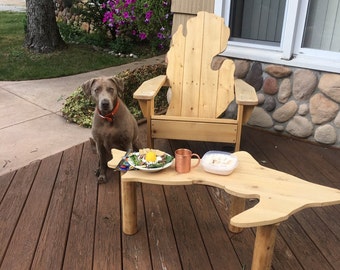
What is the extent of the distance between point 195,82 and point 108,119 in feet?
3.13

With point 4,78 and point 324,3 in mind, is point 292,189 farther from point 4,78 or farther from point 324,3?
point 4,78

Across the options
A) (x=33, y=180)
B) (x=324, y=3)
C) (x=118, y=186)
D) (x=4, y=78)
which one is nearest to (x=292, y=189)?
(x=118, y=186)

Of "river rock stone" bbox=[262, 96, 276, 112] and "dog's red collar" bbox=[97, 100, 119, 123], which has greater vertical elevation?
"dog's red collar" bbox=[97, 100, 119, 123]

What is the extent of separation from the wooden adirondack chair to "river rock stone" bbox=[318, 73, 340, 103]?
0.71 m

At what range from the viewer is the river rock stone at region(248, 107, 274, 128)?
355 cm

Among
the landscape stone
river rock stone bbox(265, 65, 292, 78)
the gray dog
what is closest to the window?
river rock stone bbox(265, 65, 292, 78)

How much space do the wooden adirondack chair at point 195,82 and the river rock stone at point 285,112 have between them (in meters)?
0.60

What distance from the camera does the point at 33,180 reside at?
8.78ft

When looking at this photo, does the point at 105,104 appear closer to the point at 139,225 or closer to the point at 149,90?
the point at 149,90

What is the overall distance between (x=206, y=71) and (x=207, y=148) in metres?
0.72

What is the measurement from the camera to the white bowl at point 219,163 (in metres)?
1.84

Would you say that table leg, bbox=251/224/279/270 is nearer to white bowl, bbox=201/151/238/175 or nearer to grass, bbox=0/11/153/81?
white bowl, bbox=201/151/238/175

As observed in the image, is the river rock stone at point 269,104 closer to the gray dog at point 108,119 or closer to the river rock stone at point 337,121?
the river rock stone at point 337,121

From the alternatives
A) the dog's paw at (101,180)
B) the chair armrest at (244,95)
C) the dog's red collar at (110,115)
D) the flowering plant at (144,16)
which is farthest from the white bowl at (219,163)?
the flowering plant at (144,16)
